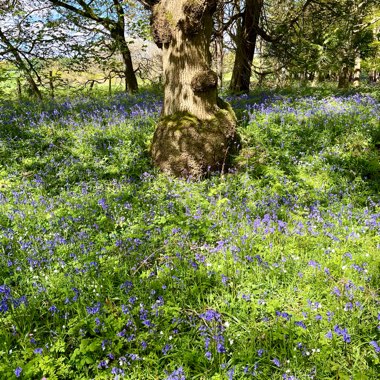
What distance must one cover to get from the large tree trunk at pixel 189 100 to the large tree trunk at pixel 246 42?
432cm

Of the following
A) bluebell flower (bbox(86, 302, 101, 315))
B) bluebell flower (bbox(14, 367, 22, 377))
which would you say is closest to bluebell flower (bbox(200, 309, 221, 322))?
bluebell flower (bbox(86, 302, 101, 315))

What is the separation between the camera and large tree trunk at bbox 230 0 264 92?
9.95m

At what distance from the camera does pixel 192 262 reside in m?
3.38

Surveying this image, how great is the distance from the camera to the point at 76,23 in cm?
1032

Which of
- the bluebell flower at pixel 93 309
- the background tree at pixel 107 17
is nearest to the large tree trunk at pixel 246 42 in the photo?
the background tree at pixel 107 17

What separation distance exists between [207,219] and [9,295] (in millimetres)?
2232

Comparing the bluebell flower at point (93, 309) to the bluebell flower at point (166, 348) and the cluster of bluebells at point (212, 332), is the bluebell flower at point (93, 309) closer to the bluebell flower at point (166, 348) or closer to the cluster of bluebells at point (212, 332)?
the bluebell flower at point (166, 348)

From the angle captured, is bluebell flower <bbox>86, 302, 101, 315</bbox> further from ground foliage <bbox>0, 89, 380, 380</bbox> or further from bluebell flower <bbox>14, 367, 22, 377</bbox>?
bluebell flower <bbox>14, 367, 22, 377</bbox>

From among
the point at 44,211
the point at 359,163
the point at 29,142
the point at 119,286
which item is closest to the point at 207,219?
the point at 119,286

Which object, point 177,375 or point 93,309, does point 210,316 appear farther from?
point 93,309

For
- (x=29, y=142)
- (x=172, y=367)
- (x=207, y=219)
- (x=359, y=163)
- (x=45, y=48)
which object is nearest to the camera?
(x=172, y=367)

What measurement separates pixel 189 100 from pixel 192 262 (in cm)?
334

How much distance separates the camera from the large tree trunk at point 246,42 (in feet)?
32.6

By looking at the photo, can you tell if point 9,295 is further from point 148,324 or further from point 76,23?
point 76,23
